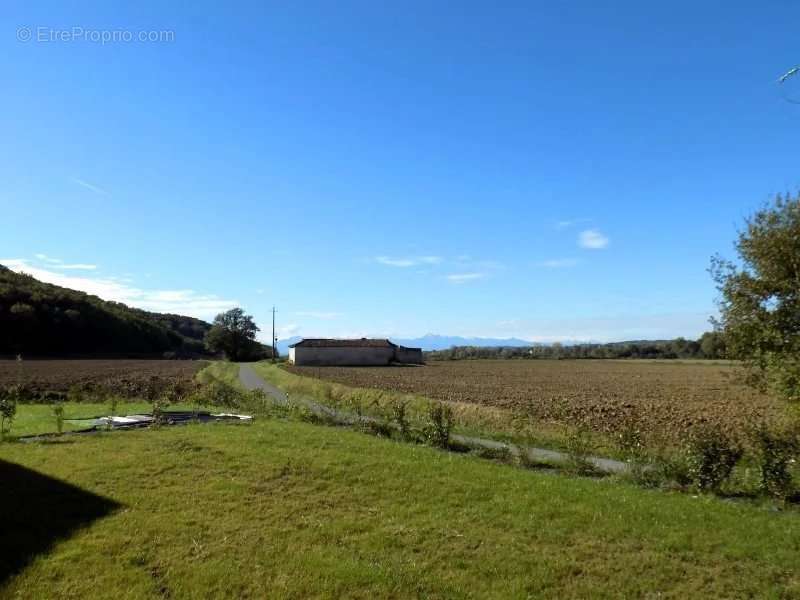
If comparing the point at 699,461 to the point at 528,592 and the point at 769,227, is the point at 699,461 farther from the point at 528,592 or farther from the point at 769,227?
the point at 769,227

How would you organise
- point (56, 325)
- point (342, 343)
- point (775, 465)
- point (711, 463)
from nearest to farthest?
1. point (775, 465)
2. point (711, 463)
3. point (342, 343)
4. point (56, 325)

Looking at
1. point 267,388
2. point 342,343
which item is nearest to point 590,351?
point 342,343

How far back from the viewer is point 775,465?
9.89 m

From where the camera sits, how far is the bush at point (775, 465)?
980 cm

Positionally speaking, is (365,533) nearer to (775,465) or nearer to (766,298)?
(775,465)

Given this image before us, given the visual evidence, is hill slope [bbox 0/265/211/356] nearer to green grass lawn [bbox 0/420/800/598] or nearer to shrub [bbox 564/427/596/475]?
green grass lawn [bbox 0/420/800/598]

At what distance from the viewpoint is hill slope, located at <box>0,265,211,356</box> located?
102 meters

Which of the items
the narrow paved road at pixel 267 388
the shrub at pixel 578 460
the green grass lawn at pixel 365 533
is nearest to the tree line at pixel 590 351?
the narrow paved road at pixel 267 388

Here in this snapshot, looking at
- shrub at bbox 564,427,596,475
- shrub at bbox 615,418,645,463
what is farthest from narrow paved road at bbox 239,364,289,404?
shrub at bbox 615,418,645,463

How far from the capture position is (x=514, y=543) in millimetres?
7680

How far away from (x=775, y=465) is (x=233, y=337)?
435 ft

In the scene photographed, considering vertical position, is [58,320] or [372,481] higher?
[58,320]

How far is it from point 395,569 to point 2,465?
10.2m

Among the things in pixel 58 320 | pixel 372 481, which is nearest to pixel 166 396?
pixel 372 481
